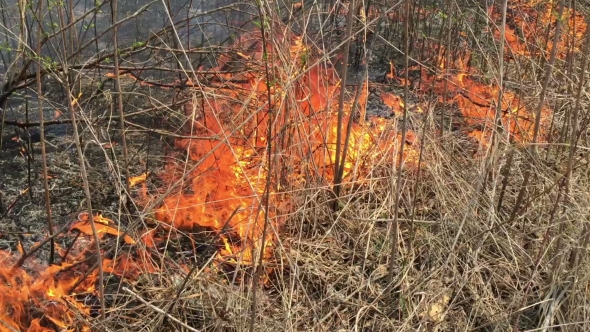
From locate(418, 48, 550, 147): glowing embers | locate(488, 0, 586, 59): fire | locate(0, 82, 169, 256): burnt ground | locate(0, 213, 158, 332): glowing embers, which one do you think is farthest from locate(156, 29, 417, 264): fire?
locate(488, 0, 586, 59): fire

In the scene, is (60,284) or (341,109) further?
(341,109)

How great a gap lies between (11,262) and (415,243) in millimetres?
1821

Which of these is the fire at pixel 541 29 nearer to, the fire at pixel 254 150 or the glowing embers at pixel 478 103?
the glowing embers at pixel 478 103

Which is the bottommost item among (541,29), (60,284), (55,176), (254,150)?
(60,284)

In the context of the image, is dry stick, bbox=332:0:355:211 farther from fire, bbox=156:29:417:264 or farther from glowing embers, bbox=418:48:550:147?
glowing embers, bbox=418:48:550:147

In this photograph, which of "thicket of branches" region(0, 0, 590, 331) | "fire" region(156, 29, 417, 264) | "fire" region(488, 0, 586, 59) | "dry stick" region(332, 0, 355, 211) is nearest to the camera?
"thicket of branches" region(0, 0, 590, 331)

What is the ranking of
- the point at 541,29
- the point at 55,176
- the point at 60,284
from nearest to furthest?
the point at 60,284 → the point at 55,176 → the point at 541,29

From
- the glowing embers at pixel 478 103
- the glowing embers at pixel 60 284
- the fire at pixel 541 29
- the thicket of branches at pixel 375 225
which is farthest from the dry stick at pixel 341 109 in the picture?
the fire at pixel 541 29

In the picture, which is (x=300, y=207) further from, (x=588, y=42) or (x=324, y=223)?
(x=588, y=42)

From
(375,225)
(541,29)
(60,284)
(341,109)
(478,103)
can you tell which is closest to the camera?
(60,284)

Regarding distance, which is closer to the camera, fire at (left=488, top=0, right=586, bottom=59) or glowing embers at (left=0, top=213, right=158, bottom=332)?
glowing embers at (left=0, top=213, right=158, bottom=332)

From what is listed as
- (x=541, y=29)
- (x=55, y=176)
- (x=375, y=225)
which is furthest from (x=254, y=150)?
(x=541, y=29)

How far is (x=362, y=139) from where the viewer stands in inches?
119

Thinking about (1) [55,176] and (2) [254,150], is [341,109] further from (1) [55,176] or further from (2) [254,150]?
(1) [55,176]
